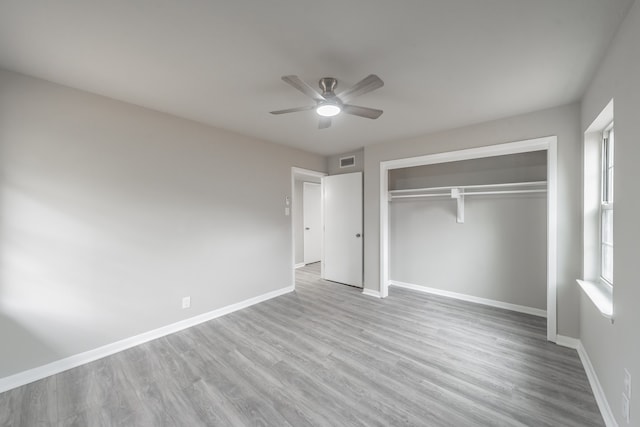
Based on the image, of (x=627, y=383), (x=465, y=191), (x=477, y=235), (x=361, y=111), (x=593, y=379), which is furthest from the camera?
(x=465, y=191)

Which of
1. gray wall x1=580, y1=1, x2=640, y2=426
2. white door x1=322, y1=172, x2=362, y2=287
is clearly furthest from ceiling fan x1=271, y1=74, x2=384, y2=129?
white door x1=322, y1=172, x2=362, y2=287

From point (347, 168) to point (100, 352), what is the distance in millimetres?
4058

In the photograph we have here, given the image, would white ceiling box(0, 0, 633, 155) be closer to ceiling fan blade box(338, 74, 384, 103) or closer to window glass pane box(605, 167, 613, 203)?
ceiling fan blade box(338, 74, 384, 103)

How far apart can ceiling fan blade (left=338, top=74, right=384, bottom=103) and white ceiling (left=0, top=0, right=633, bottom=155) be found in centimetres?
20

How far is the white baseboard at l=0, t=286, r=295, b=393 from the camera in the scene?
192 centimetres

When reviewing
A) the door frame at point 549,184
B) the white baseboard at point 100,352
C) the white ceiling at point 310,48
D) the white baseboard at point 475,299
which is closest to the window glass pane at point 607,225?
the door frame at point 549,184

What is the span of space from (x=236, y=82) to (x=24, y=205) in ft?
6.49

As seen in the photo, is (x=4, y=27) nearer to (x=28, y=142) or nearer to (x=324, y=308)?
(x=28, y=142)

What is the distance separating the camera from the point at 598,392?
175 centimetres

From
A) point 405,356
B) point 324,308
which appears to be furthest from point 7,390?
point 405,356

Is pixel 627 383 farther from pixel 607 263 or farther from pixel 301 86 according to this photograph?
pixel 301 86

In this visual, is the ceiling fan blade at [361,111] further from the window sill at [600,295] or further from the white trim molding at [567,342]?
the white trim molding at [567,342]

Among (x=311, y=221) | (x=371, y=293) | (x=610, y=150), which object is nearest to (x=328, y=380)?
(x=371, y=293)

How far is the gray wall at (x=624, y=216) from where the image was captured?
1246 mm
